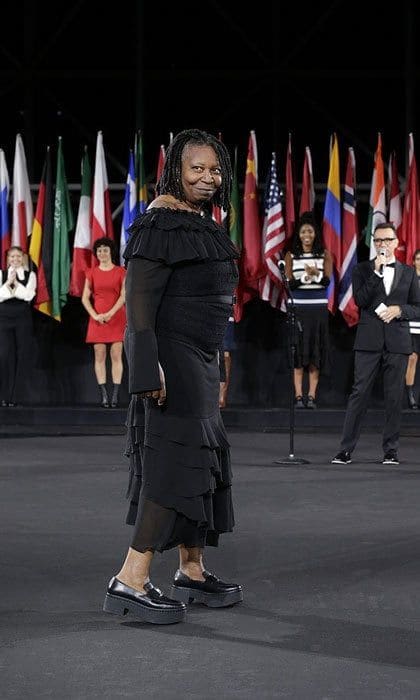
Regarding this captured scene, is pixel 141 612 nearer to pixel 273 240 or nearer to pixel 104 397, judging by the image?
pixel 104 397

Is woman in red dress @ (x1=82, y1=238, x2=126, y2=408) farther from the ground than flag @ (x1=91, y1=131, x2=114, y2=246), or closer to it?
closer to it

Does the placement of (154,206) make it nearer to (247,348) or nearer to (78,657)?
(78,657)

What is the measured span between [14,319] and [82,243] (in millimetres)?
1195

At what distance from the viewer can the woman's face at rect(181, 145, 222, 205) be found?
4898 millimetres

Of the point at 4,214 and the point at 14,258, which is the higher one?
the point at 4,214

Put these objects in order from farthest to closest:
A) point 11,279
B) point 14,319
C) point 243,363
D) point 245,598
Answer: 1. point 243,363
2. point 14,319
3. point 11,279
4. point 245,598

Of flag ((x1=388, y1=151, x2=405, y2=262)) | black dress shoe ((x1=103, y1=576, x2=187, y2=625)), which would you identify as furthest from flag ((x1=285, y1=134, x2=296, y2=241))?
black dress shoe ((x1=103, y1=576, x2=187, y2=625))

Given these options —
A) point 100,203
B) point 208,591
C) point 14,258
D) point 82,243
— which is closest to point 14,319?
point 14,258

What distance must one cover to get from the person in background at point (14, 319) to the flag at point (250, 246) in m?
2.30

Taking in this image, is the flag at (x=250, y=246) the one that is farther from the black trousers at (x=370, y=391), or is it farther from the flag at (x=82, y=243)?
the black trousers at (x=370, y=391)

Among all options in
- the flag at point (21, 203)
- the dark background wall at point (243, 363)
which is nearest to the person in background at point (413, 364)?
the dark background wall at point (243, 363)

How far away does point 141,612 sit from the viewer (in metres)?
4.86

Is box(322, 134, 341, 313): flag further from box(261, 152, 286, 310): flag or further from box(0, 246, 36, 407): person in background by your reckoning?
box(0, 246, 36, 407): person in background

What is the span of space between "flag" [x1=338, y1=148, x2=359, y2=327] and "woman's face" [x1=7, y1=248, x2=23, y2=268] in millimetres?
3506
